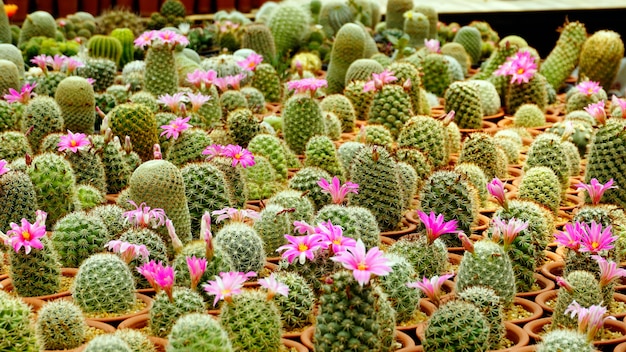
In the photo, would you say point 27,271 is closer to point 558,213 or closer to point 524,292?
point 524,292

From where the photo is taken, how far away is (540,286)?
420 centimetres

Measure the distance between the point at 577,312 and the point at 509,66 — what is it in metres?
3.81

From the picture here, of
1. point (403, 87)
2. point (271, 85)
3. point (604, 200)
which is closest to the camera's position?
point (604, 200)

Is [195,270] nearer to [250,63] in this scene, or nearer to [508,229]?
[508,229]

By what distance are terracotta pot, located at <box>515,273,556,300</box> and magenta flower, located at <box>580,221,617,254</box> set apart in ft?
0.85

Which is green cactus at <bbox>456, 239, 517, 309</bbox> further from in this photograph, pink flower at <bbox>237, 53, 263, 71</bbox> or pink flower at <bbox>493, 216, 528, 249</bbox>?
pink flower at <bbox>237, 53, 263, 71</bbox>

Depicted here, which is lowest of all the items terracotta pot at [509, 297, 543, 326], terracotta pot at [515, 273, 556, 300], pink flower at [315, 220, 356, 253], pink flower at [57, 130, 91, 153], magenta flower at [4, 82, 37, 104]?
magenta flower at [4, 82, 37, 104]

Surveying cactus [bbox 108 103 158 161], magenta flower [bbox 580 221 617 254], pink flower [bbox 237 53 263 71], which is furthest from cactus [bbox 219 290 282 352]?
pink flower [bbox 237 53 263 71]

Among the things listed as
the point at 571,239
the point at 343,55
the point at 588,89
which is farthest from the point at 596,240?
the point at 343,55

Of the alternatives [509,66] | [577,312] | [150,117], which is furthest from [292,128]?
[577,312]

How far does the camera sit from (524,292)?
4090 millimetres

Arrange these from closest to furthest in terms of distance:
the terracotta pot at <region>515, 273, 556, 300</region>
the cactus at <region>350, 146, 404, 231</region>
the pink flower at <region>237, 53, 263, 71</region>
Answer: the terracotta pot at <region>515, 273, 556, 300</region> → the cactus at <region>350, 146, 404, 231</region> → the pink flower at <region>237, 53, 263, 71</region>

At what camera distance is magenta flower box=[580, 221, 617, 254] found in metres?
3.90

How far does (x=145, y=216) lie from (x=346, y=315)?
1135 millimetres
